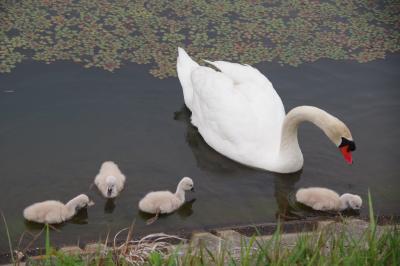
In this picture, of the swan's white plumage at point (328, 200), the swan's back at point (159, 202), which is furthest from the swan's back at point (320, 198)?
the swan's back at point (159, 202)

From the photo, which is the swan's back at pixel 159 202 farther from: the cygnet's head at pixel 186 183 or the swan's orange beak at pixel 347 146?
the swan's orange beak at pixel 347 146

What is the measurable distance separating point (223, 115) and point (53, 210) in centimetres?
213

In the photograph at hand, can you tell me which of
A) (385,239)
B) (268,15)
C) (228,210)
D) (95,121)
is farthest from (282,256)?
(268,15)

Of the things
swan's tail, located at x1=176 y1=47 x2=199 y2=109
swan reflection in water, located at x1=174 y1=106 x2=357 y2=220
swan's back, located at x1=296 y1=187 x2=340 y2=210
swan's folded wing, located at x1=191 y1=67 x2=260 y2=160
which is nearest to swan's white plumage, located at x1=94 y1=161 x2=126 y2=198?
swan reflection in water, located at x1=174 y1=106 x2=357 y2=220

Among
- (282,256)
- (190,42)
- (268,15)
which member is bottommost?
(282,256)

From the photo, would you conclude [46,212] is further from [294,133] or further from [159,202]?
[294,133]

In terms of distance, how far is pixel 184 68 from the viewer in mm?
8516

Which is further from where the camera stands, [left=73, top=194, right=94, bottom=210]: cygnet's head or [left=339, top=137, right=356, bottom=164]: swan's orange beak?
[left=339, top=137, right=356, bottom=164]: swan's orange beak

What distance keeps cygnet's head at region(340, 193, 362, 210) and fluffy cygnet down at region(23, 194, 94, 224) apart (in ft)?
8.06

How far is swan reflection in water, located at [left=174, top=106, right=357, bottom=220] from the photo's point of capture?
7.06 metres

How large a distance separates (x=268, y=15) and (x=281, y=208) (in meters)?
4.07

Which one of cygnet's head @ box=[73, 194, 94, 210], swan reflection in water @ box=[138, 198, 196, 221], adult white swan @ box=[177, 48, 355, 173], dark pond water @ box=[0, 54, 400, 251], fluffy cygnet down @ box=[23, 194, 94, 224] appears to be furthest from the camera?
adult white swan @ box=[177, 48, 355, 173]

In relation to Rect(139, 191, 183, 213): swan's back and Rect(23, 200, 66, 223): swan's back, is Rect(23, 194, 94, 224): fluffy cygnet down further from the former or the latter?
Rect(139, 191, 183, 213): swan's back

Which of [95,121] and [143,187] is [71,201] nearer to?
[143,187]
